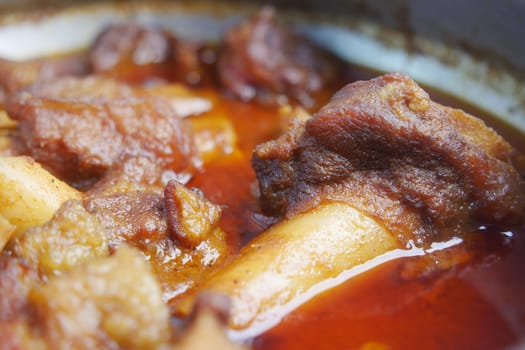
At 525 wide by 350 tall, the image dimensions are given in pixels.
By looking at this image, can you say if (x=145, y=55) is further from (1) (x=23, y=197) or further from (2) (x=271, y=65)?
(1) (x=23, y=197)

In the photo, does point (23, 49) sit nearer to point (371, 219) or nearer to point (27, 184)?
point (27, 184)

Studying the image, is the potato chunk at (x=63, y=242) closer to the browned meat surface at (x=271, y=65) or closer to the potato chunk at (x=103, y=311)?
the potato chunk at (x=103, y=311)

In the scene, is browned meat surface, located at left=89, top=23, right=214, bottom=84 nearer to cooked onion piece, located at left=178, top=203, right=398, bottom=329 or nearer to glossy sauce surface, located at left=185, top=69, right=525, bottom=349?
glossy sauce surface, located at left=185, top=69, right=525, bottom=349

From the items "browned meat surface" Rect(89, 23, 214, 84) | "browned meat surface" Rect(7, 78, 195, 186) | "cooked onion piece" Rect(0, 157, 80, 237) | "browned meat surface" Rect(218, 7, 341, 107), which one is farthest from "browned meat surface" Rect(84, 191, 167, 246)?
"browned meat surface" Rect(89, 23, 214, 84)

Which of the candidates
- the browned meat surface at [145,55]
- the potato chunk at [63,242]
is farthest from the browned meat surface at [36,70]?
the potato chunk at [63,242]

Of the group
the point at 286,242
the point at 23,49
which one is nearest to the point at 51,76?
the point at 23,49

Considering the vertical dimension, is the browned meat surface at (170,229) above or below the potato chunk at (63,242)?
below
